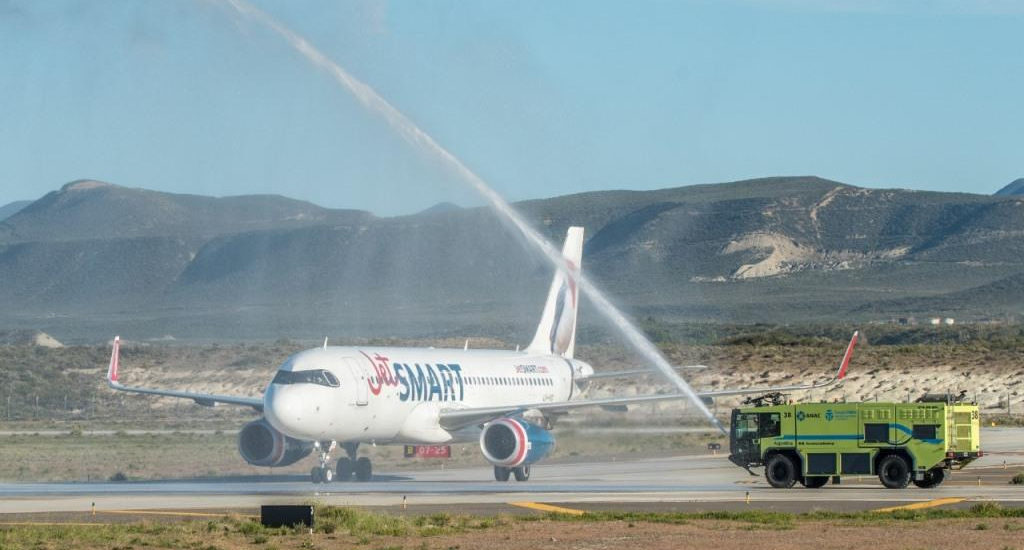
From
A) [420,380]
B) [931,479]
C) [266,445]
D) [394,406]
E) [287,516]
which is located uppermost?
[420,380]

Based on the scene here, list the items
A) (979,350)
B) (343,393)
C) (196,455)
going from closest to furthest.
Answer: (343,393) → (196,455) → (979,350)

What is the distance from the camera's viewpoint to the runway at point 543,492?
135ft

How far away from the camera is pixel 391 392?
53.7 metres

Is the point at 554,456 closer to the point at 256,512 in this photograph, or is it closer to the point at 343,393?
the point at 343,393

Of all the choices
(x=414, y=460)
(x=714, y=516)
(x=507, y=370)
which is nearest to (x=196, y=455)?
(x=414, y=460)

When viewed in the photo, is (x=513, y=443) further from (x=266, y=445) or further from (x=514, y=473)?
(x=266, y=445)

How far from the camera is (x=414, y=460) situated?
69188mm

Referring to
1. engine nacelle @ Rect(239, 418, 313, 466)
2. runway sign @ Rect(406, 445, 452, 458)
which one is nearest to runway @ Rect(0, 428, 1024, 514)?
runway sign @ Rect(406, 445, 452, 458)

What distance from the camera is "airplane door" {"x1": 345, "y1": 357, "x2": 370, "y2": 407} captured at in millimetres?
51969

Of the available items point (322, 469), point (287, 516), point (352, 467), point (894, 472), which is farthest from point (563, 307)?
point (287, 516)

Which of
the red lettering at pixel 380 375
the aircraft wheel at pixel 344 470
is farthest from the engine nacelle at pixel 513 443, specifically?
the aircraft wheel at pixel 344 470

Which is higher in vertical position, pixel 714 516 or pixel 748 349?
pixel 748 349

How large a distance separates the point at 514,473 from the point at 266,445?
790 centimetres

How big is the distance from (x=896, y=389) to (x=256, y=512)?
6352 cm
